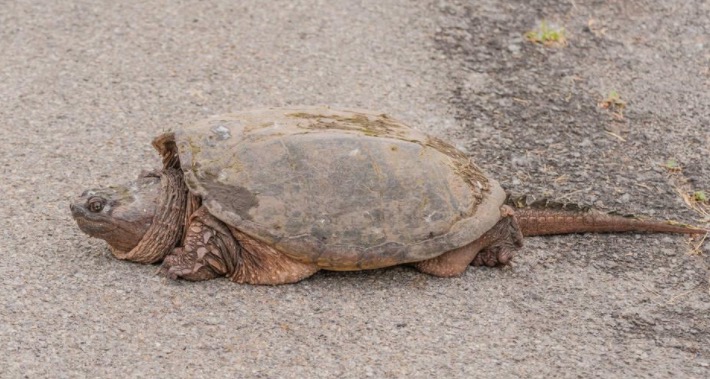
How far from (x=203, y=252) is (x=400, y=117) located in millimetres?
2022

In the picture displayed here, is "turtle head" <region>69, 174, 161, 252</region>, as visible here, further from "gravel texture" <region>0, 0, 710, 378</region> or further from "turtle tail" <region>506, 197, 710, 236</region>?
"turtle tail" <region>506, 197, 710, 236</region>

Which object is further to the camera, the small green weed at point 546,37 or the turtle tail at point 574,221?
the small green weed at point 546,37

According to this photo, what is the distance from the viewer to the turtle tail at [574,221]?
467 cm

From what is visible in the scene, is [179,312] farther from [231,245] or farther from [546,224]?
[546,224]

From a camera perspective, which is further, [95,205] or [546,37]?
[546,37]

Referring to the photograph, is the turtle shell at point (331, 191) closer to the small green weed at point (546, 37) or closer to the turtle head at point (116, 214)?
the turtle head at point (116, 214)

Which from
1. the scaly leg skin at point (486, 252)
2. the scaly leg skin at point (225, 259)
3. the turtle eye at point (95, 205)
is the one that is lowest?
the scaly leg skin at point (486, 252)

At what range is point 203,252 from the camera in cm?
419

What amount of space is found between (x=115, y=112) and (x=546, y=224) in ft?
8.32

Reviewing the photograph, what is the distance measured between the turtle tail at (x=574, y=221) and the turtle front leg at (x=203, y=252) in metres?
1.31

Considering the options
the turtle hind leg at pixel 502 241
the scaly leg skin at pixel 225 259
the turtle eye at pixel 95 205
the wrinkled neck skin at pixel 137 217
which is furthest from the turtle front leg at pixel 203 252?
the turtle hind leg at pixel 502 241

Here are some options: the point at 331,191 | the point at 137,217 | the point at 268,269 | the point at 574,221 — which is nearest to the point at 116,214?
the point at 137,217

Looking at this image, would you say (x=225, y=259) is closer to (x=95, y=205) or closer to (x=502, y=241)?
(x=95, y=205)

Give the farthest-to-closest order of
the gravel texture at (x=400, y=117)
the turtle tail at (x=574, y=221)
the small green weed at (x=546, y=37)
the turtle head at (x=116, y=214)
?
the small green weed at (x=546, y=37)
the turtle tail at (x=574, y=221)
the turtle head at (x=116, y=214)
the gravel texture at (x=400, y=117)
